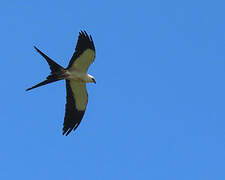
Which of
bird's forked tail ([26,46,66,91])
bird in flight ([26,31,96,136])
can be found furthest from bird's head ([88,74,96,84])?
bird's forked tail ([26,46,66,91])

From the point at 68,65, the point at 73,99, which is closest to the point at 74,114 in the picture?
the point at 73,99

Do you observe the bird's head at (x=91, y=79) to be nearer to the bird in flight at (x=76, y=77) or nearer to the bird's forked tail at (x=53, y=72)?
the bird in flight at (x=76, y=77)

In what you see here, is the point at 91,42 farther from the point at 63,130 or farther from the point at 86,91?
the point at 63,130

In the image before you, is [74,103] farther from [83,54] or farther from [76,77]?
[83,54]

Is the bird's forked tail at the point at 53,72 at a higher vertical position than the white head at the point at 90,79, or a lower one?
lower

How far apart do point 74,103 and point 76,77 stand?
1117mm

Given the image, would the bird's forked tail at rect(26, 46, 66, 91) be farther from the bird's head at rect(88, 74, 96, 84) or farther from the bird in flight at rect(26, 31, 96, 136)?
the bird's head at rect(88, 74, 96, 84)

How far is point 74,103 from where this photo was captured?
18.7 m

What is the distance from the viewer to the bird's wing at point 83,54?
17.2m

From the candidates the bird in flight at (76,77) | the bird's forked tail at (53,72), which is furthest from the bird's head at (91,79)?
the bird's forked tail at (53,72)

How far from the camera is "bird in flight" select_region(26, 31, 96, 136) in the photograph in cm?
1727

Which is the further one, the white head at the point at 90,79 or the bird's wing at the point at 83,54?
the white head at the point at 90,79

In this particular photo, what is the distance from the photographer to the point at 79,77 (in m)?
18.2

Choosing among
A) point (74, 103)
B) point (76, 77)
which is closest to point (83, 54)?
point (76, 77)
